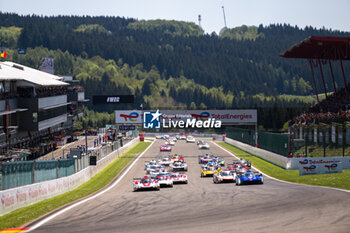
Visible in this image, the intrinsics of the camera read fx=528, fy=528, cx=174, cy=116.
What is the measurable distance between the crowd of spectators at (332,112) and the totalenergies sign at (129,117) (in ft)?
80.4

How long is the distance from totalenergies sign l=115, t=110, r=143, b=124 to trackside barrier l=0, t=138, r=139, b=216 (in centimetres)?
3300

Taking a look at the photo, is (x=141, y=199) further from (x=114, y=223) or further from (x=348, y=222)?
(x=348, y=222)

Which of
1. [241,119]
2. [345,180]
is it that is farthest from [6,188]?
[241,119]

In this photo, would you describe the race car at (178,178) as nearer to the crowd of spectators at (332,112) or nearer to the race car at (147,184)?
the race car at (147,184)

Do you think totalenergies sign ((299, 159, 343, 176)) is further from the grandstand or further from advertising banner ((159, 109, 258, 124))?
→ advertising banner ((159, 109, 258, 124))

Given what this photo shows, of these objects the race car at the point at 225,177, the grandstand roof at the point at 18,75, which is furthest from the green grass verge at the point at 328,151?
the grandstand roof at the point at 18,75

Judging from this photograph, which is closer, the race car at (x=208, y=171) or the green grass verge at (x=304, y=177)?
the green grass verge at (x=304, y=177)

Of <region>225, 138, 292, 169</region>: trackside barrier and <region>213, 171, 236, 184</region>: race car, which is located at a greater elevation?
<region>213, 171, 236, 184</region>: race car

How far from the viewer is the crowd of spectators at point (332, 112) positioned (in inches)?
2564

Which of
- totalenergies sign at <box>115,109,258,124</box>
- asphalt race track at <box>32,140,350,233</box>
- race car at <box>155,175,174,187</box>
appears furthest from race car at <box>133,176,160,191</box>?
totalenergies sign at <box>115,109,258,124</box>

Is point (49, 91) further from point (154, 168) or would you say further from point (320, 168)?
point (320, 168)

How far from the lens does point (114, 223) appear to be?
1878 centimetres

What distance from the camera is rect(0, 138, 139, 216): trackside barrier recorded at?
2394cm

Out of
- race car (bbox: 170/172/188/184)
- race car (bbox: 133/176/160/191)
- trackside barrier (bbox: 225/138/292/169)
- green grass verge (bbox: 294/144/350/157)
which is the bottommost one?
trackside barrier (bbox: 225/138/292/169)
